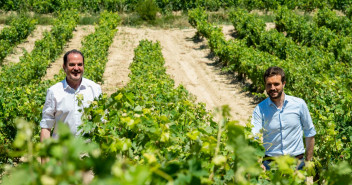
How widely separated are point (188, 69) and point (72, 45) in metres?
6.39

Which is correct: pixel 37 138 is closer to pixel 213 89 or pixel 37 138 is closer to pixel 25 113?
pixel 25 113

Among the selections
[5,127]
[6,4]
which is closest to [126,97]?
[5,127]

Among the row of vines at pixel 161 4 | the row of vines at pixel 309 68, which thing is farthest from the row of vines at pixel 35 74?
the row of vines at pixel 161 4

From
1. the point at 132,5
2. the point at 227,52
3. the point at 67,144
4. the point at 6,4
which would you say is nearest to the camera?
the point at 67,144

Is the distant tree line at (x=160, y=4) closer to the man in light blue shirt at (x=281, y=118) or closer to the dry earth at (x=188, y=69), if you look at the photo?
the dry earth at (x=188, y=69)

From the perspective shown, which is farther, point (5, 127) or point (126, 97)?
point (5, 127)

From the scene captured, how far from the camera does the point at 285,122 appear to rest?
133 inches

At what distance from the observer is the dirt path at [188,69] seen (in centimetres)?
1052

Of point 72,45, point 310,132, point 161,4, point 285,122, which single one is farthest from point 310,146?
point 161,4

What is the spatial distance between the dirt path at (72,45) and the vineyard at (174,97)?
95mm

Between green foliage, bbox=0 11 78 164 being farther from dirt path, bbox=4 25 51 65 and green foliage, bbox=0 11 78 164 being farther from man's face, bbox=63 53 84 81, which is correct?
dirt path, bbox=4 25 51 65

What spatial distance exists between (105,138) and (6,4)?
25153 mm

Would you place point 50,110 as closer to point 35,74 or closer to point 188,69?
point 35,74

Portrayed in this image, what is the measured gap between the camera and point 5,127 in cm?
622
